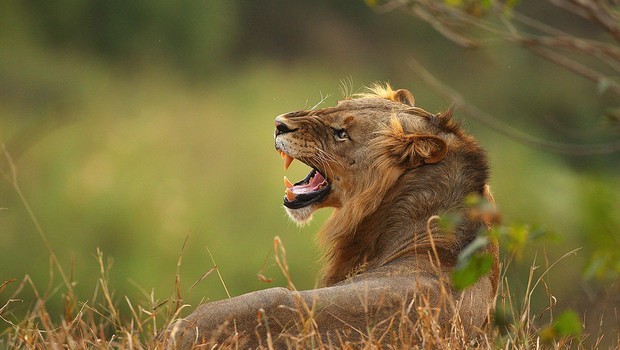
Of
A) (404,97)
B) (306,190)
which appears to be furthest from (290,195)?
(404,97)

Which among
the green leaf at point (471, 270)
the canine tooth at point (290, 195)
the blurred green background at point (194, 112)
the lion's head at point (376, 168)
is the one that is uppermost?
the green leaf at point (471, 270)

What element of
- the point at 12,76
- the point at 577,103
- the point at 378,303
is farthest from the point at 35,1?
the point at 378,303

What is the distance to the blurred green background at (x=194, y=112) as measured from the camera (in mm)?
14531

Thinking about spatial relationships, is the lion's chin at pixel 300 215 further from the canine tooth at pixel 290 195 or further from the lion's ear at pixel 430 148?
the lion's ear at pixel 430 148

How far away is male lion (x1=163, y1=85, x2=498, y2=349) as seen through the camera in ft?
12.8

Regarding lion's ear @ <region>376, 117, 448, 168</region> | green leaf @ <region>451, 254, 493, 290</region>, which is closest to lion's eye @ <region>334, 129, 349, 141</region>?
lion's ear @ <region>376, 117, 448, 168</region>

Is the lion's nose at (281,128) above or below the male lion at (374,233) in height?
above

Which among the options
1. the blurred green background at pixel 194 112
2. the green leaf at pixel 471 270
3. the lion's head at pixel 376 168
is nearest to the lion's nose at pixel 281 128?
the lion's head at pixel 376 168

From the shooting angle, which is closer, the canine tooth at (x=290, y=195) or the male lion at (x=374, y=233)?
the male lion at (x=374, y=233)

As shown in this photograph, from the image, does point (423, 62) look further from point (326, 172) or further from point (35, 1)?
point (326, 172)

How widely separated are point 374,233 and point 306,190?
501mm

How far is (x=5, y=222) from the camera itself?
14711 mm

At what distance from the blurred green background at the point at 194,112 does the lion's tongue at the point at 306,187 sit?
8722 millimetres

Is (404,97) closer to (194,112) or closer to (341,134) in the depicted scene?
(341,134)
